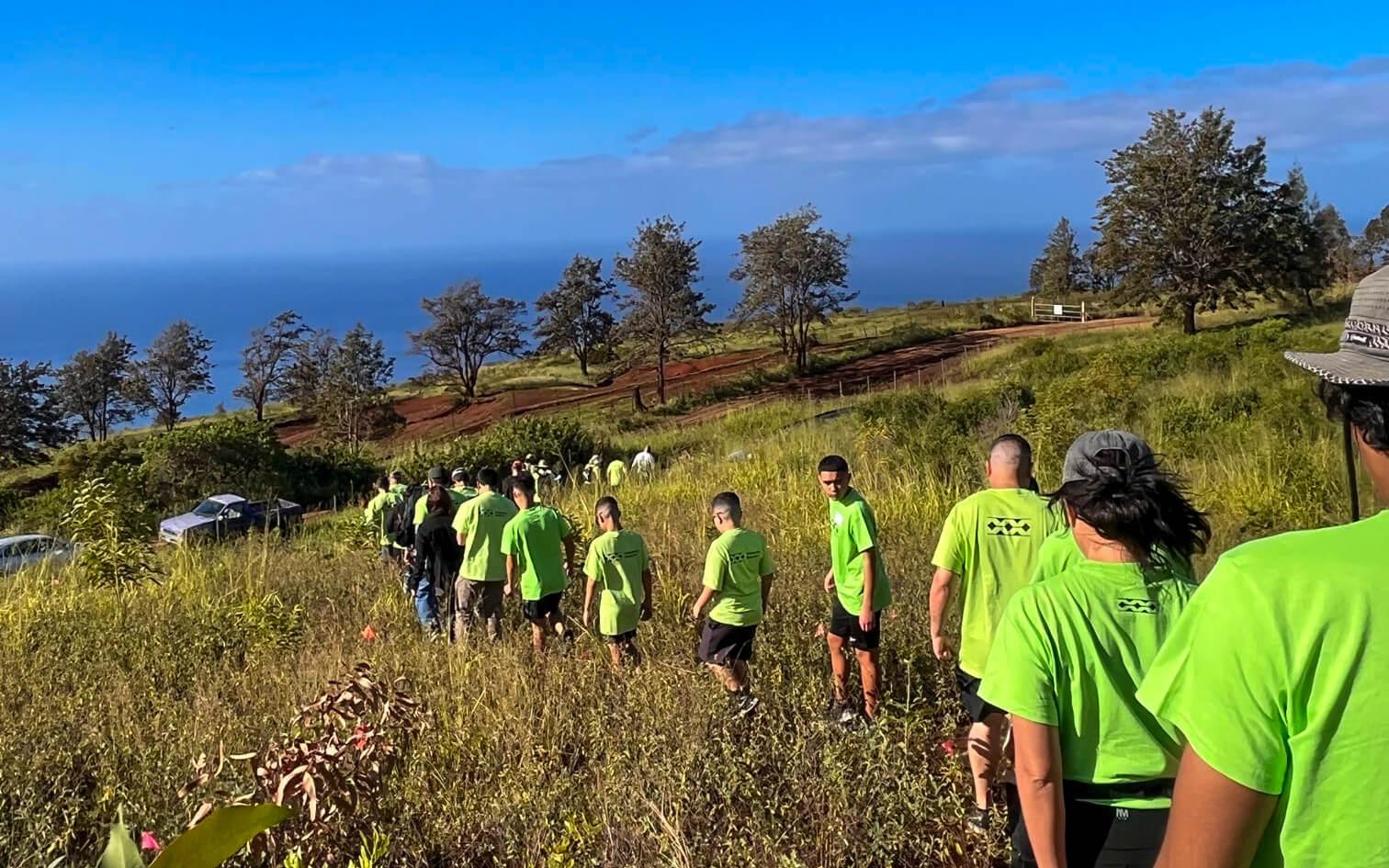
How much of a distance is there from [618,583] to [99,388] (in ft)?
193

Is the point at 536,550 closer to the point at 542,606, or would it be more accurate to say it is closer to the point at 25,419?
the point at 542,606

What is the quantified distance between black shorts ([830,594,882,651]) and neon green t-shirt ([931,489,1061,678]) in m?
1.14

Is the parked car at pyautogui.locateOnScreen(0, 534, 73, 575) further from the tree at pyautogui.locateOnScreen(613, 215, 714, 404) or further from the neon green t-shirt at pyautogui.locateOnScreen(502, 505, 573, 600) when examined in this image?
the tree at pyautogui.locateOnScreen(613, 215, 714, 404)

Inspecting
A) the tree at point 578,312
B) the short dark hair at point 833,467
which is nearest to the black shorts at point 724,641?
the short dark hair at point 833,467

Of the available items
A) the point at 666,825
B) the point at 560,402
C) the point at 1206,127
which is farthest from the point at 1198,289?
the point at 666,825

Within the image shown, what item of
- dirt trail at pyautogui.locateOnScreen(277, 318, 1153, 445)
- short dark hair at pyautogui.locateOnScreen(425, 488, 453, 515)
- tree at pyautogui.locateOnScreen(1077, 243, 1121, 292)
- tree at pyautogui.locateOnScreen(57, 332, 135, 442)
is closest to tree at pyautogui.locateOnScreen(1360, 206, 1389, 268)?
tree at pyautogui.locateOnScreen(1077, 243, 1121, 292)

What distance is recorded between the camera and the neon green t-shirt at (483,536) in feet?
26.5

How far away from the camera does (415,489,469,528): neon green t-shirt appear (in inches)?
360

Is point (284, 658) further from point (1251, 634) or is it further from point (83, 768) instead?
Answer: point (1251, 634)

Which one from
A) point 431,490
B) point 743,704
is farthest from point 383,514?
point 743,704

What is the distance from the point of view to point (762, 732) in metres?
4.89

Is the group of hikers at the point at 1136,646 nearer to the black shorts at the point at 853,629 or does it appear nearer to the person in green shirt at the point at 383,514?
the black shorts at the point at 853,629

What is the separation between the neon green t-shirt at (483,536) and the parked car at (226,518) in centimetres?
1110

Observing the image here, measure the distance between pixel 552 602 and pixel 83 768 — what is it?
347 cm
